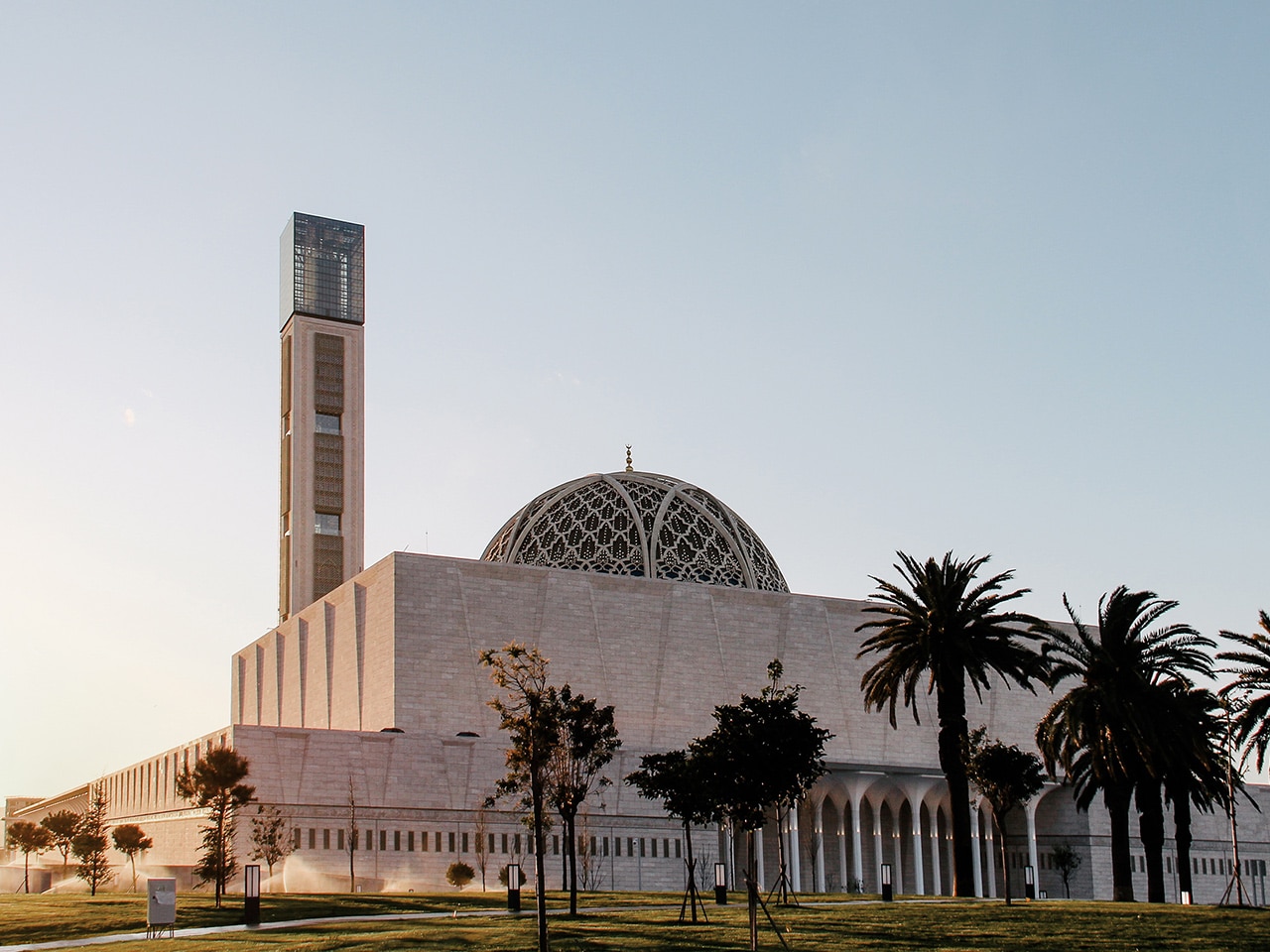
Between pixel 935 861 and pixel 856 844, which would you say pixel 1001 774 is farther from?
pixel 935 861

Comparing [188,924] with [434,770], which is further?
[434,770]

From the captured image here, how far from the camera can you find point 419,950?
Answer: 24.5 metres

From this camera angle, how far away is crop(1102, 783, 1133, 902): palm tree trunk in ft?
137

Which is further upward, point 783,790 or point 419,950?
point 783,790

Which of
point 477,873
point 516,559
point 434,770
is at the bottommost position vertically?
point 477,873

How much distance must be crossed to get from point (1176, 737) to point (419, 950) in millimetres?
25748

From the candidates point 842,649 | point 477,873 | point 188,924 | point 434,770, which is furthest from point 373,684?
point 188,924

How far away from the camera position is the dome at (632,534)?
6588 cm

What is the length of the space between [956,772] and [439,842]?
2054 cm

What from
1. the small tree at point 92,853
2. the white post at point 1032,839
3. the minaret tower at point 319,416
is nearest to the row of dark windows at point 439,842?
the small tree at point 92,853

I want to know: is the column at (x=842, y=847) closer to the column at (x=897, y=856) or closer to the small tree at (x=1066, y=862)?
the column at (x=897, y=856)

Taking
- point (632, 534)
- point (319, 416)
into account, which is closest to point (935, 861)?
point (632, 534)

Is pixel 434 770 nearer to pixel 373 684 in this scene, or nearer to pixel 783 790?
pixel 373 684

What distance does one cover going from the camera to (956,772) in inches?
1626
